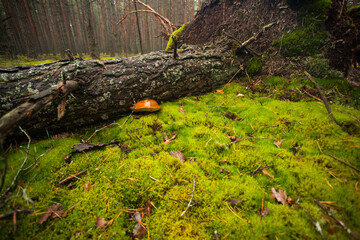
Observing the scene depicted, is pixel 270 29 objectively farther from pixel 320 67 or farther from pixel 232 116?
pixel 232 116

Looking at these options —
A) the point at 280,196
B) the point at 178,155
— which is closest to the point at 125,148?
the point at 178,155

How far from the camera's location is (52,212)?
1.42m

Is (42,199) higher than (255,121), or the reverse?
(255,121)

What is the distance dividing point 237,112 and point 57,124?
344 centimetres

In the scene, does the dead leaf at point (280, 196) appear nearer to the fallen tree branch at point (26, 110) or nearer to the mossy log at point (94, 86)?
the fallen tree branch at point (26, 110)

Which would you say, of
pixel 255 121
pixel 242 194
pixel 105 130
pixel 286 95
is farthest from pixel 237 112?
pixel 105 130

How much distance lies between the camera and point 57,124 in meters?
2.45

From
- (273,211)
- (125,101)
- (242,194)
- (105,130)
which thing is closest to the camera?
(273,211)

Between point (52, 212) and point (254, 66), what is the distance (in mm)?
5004

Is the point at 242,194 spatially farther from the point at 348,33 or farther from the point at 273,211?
the point at 348,33

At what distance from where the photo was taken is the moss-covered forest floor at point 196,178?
1323 millimetres

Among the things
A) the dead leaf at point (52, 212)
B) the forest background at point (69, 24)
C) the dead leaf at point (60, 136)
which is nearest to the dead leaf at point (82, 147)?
the dead leaf at point (60, 136)

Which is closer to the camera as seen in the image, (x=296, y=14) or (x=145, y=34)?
(x=296, y=14)

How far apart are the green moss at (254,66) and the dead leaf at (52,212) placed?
4861 mm
